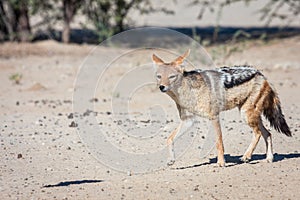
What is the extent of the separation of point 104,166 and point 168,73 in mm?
1485

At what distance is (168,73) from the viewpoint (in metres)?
8.32

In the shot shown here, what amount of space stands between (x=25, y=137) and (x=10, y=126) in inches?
43.8

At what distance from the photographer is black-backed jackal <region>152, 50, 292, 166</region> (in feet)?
27.7

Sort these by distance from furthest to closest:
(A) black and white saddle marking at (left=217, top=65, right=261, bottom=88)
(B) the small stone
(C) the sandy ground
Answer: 1. (B) the small stone
2. (A) black and white saddle marking at (left=217, top=65, right=261, bottom=88)
3. (C) the sandy ground

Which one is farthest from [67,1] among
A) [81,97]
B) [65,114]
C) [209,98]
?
[209,98]

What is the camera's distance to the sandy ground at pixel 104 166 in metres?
7.24

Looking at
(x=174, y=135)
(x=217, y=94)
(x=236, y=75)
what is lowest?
(x=174, y=135)

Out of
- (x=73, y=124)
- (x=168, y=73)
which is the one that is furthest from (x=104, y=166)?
(x=73, y=124)

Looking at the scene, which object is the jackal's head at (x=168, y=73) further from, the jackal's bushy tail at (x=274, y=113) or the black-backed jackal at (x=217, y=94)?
the jackal's bushy tail at (x=274, y=113)

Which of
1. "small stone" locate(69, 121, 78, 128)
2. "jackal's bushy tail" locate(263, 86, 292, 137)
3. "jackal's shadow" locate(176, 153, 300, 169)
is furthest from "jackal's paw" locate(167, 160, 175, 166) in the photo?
"small stone" locate(69, 121, 78, 128)

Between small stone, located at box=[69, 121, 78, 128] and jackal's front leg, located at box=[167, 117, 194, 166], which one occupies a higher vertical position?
small stone, located at box=[69, 121, 78, 128]

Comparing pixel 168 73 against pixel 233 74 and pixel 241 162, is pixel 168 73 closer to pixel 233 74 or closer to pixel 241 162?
pixel 233 74

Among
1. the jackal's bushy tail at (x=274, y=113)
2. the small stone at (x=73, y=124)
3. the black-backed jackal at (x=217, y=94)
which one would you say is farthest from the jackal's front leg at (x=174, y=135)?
the small stone at (x=73, y=124)

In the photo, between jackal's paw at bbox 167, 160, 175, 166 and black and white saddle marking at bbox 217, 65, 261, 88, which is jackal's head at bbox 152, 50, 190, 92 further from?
jackal's paw at bbox 167, 160, 175, 166
